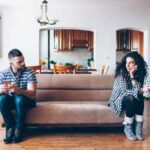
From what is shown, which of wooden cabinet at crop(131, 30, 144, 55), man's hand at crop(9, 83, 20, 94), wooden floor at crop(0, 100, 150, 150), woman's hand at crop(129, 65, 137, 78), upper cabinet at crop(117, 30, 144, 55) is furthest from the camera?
upper cabinet at crop(117, 30, 144, 55)

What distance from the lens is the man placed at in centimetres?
353

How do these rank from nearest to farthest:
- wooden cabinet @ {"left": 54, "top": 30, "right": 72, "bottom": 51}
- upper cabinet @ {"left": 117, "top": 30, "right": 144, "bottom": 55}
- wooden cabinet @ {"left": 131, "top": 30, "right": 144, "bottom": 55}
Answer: wooden cabinet @ {"left": 131, "top": 30, "right": 144, "bottom": 55}
upper cabinet @ {"left": 117, "top": 30, "right": 144, "bottom": 55}
wooden cabinet @ {"left": 54, "top": 30, "right": 72, "bottom": 51}

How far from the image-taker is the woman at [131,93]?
3.63 m

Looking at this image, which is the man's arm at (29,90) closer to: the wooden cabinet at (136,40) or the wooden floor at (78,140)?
the wooden floor at (78,140)

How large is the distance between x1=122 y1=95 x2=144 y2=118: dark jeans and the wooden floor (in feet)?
1.03

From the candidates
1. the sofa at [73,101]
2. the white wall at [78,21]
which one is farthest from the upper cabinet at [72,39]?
the sofa at [73,101]

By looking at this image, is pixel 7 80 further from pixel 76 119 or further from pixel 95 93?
pixel 95 93

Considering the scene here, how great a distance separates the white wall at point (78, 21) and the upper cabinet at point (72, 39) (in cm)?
256

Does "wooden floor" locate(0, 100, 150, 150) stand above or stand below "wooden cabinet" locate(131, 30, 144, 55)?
below

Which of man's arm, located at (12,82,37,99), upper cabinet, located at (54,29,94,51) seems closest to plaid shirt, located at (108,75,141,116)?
man's arm, located at (12,82,37,99)

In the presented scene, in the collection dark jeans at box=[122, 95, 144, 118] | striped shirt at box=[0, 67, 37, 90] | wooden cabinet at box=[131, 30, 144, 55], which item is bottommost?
dark jeans at box=[122, 95, 144, 118]

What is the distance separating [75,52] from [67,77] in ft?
22.0

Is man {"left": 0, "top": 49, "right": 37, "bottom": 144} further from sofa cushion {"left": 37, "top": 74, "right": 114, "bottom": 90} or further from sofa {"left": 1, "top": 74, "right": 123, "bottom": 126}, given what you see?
sofa cushion {"left": 37, "top": 74, "right": 114, "bottom": 90}

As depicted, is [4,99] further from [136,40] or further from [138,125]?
[136,40]
